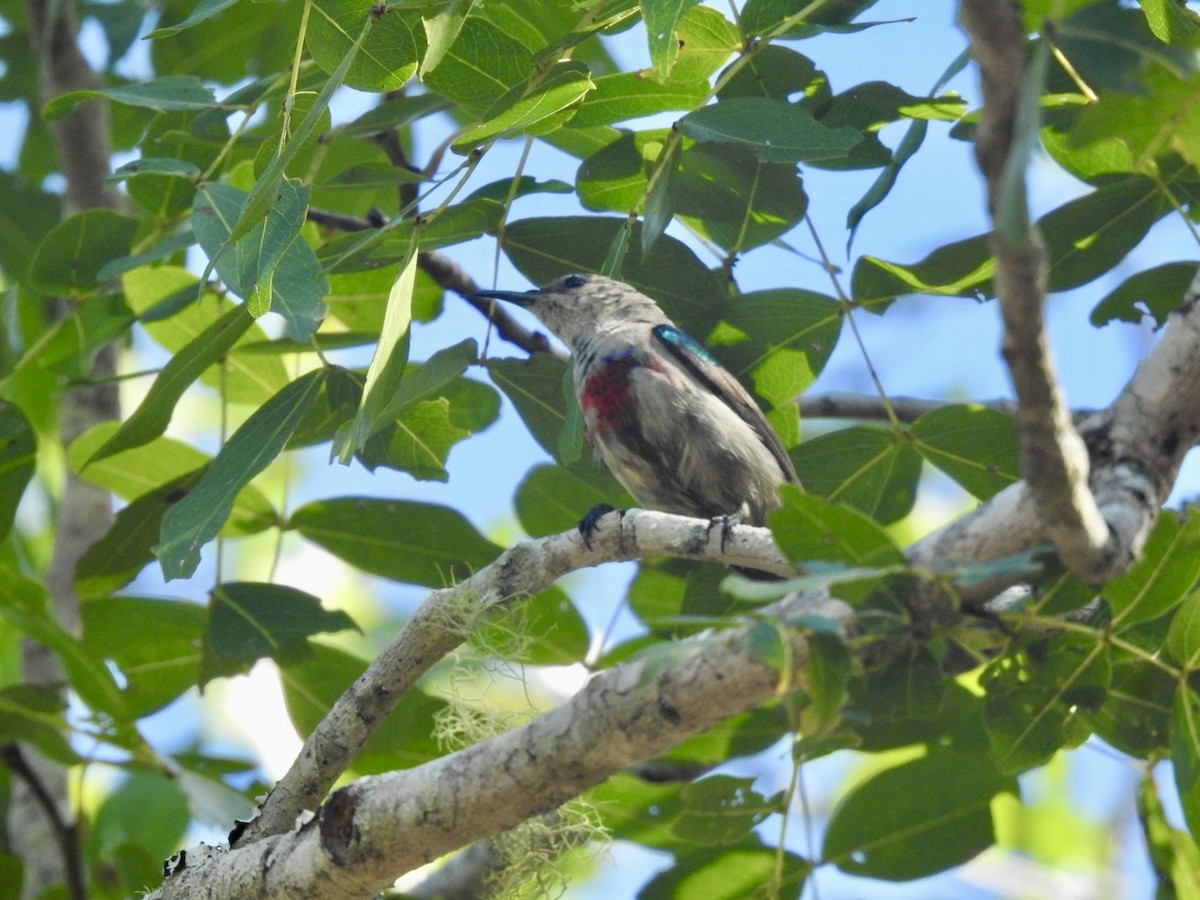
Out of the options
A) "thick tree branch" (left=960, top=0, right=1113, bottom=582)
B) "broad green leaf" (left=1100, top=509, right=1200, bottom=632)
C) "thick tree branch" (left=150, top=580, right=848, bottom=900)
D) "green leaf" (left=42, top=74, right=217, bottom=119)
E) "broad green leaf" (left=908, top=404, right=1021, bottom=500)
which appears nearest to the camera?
"thick tree branch" (left=960, top=0, right=1113, bottom=582)

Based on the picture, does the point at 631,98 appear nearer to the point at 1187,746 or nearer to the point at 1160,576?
the point at 1160,576

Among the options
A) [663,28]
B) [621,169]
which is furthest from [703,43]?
[663,28]

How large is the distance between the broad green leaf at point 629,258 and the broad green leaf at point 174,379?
0.79m

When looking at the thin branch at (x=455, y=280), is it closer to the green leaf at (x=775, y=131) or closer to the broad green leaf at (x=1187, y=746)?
the green leaf at (x=775, y=131)

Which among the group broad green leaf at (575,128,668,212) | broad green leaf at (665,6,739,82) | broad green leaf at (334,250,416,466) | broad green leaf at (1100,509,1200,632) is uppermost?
broad green leaf at (665,6,739,82)

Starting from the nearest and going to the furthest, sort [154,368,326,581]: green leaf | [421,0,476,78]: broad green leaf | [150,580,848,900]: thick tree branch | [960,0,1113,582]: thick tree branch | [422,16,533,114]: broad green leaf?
[960,0,1113,582]: thick tree branch, [150,580,848,900]: thick tree branch, [421,0,476,78]: broad green leaf, [154,368,326,581]: green leaf, [422,16,533,114]: broad green leaf

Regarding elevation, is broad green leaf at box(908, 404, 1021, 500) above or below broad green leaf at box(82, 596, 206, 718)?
below

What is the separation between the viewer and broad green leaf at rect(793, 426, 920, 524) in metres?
3.43

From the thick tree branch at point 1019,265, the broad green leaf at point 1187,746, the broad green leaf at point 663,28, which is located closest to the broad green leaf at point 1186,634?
the broad green leaf at point 1187,746

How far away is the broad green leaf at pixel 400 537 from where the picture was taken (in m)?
3.69

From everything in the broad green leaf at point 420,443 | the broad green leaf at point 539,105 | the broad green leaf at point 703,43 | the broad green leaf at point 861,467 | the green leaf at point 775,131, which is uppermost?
the broad green leaf at point 703,43

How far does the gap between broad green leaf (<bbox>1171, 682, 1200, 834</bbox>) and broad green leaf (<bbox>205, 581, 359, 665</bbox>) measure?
198 cm

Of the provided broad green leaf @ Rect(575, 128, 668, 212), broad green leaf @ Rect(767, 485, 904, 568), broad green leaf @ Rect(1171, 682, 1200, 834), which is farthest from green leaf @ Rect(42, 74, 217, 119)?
broad green leaf @ Rect(1171, 682, 1200, 834)

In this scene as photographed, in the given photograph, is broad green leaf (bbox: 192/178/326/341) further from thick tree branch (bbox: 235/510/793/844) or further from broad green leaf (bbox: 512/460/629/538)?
broad green leaf (bbox: 512/460/629/538)
